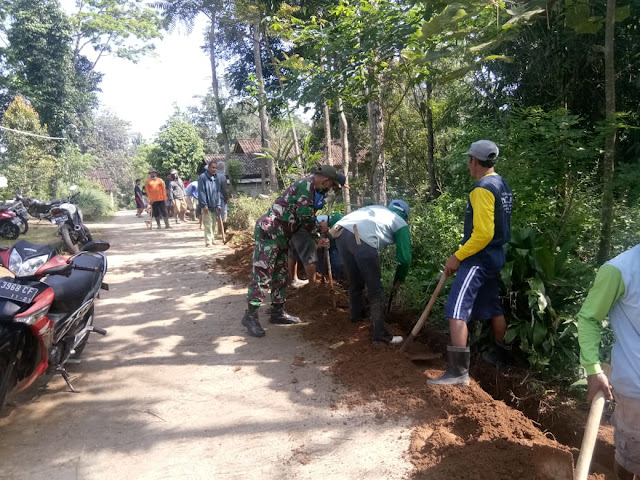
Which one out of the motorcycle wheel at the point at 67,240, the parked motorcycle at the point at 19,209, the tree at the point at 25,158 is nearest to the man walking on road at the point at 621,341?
the motorcycle wheel at the point at 67,240

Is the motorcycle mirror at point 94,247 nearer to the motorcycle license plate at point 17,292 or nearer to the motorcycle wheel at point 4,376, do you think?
the motorcycle license plate at point 17,292

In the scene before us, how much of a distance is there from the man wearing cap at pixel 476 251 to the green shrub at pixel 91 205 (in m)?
20.5

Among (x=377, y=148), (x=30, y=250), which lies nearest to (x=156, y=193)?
(x=377, y=148)

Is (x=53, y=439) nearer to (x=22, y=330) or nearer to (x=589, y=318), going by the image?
(x=22, y=330)

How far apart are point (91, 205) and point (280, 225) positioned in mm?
19596

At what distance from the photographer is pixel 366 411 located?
10.8 ft

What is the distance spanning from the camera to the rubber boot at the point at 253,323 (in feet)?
15.8

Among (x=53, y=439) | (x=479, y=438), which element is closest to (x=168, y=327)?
(x=53, y=439)

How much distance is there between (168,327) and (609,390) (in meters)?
4.45

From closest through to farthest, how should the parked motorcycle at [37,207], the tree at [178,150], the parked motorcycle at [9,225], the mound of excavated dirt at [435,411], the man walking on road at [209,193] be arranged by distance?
the mound of excavated dirt at [435,411] < the man walking on road at [209,193] < the parked motorcycle at [9,225] < the parked motorcycle at [37,207] < the tree at [178,150]

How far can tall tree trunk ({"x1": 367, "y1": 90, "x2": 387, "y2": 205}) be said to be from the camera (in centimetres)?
761

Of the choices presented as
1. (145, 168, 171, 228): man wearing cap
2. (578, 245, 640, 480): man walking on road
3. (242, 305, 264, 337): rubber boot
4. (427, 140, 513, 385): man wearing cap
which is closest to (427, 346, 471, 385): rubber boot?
(427, 140, 513, 385): man wearing cap

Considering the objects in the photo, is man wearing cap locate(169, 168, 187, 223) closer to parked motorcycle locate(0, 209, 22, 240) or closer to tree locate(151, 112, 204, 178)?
parked motorcycle locate(0, 209, 22, 240)

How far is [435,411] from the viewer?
3.15 meters
